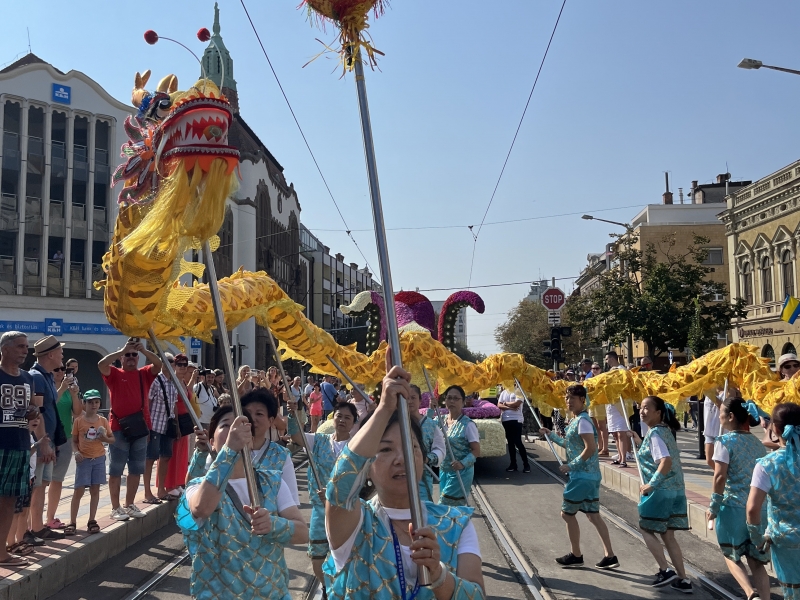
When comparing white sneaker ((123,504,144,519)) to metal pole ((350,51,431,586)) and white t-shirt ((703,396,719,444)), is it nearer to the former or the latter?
metal pole ((350,51,431,586))

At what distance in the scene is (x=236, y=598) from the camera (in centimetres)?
328

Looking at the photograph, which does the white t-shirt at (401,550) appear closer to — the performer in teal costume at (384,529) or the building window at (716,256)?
the performer in teal costume at (384,529)

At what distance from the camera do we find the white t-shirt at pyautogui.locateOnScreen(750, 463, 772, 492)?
14.8 ft

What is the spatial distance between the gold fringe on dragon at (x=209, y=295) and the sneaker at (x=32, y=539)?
2.18 meters

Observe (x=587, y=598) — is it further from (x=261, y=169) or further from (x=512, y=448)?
(x=261, y=169)

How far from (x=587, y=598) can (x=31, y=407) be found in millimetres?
4673

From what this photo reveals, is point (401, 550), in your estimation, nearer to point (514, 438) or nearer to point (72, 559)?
point (72, 559)

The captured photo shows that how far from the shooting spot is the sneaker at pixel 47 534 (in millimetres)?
6684

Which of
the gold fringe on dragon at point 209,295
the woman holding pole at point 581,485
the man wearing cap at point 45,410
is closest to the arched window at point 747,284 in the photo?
the gold fringe on dragon at point 209,295

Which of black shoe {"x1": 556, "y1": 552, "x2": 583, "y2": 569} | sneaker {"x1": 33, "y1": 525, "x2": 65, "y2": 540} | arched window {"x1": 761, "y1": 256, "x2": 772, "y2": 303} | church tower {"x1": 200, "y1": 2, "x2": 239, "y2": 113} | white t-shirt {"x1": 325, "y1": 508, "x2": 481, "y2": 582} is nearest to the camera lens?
white t-shirt {"x1": 325, "y1": 508, "x2": 481, "y2": 582}

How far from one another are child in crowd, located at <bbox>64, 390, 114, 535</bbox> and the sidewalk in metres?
0.33

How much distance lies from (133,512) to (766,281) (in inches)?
1154

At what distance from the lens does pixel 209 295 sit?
641 cm

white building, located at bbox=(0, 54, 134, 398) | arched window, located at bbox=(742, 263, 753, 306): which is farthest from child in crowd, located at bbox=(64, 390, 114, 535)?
arched window, located at bbox=(742, 263, 753, 306)
